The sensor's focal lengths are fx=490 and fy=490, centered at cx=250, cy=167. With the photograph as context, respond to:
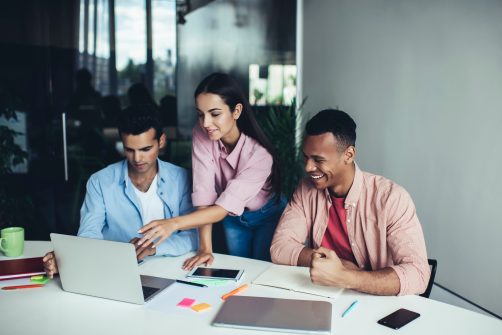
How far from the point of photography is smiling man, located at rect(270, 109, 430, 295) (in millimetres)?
1802

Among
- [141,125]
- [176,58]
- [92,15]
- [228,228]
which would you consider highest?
[92,15]

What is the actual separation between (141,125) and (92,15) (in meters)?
2.50

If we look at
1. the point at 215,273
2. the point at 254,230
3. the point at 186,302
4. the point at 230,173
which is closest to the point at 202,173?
the point at 230,173

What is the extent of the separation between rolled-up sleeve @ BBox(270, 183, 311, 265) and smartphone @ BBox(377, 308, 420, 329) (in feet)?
1.64

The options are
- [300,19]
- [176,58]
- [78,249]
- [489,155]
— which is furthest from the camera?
[300,19]

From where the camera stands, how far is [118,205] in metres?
2.19

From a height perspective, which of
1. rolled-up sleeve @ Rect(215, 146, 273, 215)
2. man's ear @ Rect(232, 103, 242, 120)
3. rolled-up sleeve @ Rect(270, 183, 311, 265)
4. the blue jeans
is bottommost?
the blue jeans

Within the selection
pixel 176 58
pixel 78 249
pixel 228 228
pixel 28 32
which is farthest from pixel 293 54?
pixel 78 249

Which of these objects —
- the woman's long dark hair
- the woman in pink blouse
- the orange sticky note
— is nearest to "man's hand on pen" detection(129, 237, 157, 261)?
the woman in pink blouse

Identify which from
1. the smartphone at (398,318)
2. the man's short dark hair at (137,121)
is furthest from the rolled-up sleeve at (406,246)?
the man's short dark hair at (137,121)

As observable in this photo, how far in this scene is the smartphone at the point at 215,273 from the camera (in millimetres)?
1728

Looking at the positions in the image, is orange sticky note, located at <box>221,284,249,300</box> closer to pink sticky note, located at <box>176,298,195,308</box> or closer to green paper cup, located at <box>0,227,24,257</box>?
pink sticky note, located at <box>176,298,195,308</box>

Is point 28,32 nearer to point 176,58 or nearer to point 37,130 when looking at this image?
point 37,130

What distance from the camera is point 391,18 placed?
3430 millimetres
